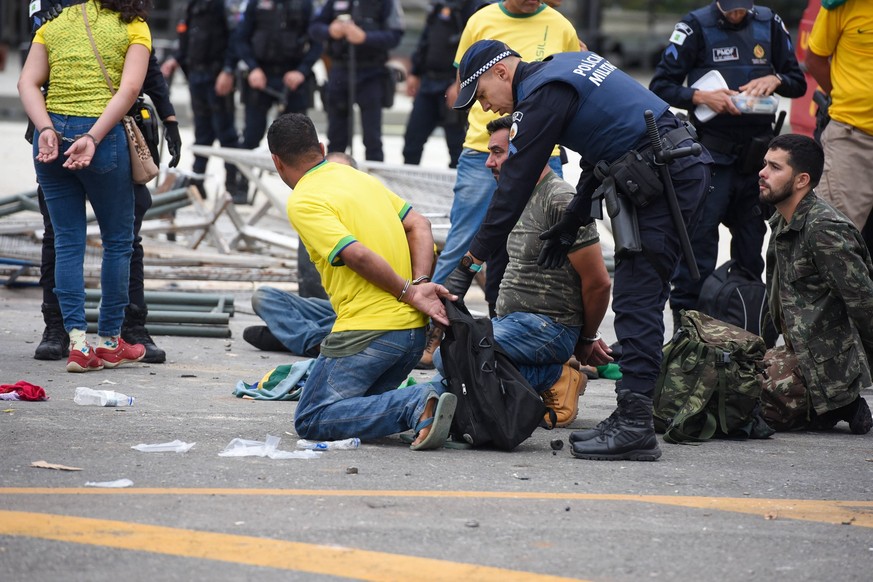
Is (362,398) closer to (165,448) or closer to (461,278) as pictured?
(461,278)

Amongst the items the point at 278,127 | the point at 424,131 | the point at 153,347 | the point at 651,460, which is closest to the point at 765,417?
the point at 651,460

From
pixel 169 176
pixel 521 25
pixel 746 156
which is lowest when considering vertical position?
pixel 169 176

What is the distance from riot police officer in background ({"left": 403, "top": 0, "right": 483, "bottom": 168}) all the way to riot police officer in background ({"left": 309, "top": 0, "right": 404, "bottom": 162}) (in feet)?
1.82

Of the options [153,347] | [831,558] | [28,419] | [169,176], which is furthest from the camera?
[169,176]

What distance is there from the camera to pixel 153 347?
645cm

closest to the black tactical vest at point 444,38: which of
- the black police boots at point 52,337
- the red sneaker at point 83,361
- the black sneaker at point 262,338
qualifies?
the black sneaker at point 262,338

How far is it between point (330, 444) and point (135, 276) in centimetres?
212

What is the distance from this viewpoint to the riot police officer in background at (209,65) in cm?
1218

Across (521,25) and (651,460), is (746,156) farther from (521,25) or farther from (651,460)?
(651,460)

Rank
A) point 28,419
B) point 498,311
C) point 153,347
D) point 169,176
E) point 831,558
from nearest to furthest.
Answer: point 831,558 < point 28,419 < point 498,311 < point 153,347 < point 169,176

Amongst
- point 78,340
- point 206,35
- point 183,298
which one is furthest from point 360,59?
point 78,340

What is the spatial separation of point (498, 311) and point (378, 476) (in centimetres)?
128

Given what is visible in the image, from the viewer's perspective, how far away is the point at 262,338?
6.97 metres

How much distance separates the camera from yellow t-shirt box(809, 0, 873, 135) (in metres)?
6.55
